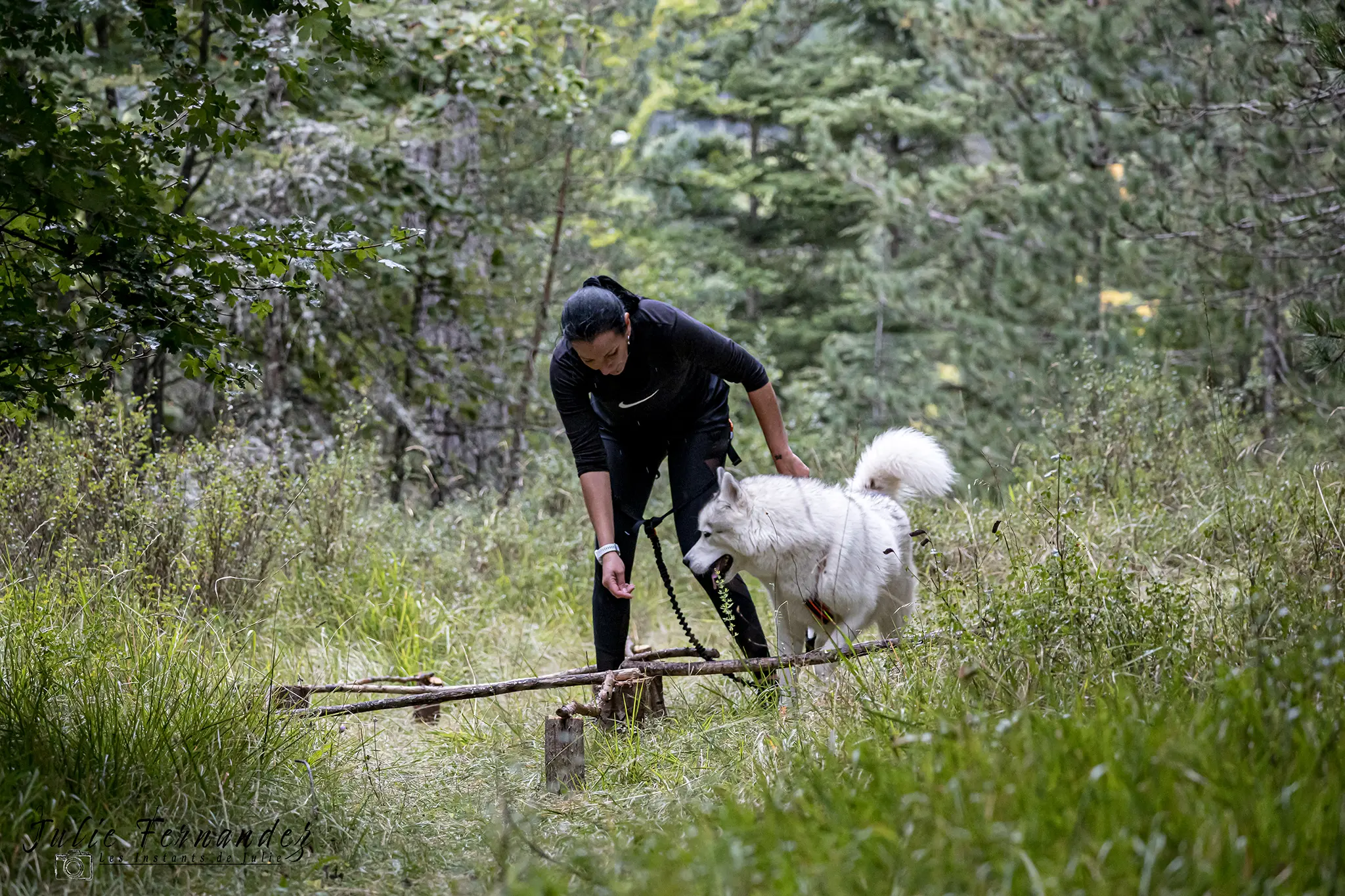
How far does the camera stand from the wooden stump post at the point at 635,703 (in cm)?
394

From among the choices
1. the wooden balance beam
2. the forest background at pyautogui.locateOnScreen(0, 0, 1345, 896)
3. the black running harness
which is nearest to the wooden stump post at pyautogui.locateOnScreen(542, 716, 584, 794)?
the wooden balance beam

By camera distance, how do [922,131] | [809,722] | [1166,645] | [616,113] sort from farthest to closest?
[922,131]
[616,113]
[809,722]
[1166,645]

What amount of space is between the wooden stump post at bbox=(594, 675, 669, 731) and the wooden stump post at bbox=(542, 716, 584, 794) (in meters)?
0.30

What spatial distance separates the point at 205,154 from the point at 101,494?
394cm

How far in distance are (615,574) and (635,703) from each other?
19.9 inches

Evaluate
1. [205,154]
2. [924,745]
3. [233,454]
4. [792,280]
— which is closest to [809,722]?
[924,745]

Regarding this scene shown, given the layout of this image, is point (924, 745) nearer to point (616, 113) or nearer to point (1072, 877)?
point (1072, 877)

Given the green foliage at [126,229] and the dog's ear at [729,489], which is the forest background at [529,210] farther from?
the dog's ear at [729,489]

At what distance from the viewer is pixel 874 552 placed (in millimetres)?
4320

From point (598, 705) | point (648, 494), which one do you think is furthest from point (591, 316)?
point (598, 705)

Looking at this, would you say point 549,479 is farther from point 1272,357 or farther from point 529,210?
point 1272,357

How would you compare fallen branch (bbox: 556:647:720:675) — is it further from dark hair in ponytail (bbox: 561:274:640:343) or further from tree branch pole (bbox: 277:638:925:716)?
dark hair in ponytail (bbox: 561:274:640:343)

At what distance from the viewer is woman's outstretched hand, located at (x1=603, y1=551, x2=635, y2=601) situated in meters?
4.07

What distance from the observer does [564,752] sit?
3.55 meters
